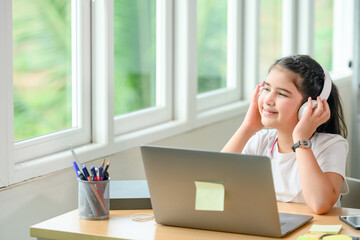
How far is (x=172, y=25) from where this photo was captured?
2.98 metres

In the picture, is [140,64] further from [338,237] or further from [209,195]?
[338,237]

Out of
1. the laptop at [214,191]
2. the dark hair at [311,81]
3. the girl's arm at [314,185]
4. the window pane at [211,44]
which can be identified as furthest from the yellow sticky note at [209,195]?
the window pane at [211,44]

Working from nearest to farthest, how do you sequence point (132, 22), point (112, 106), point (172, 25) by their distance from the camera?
point (112, 106), point (132, 22), point (172, 25)

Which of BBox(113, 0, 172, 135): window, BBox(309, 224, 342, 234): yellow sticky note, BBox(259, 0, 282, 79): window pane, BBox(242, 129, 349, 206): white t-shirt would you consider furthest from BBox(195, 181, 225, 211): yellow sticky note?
BBox(259, 0, 282, 79): window pane

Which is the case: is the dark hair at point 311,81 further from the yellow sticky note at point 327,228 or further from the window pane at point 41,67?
the window pane at point 41,67

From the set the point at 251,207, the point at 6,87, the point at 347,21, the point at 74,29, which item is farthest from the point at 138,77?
the point at 347,21

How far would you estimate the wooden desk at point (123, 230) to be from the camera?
63.2 inches

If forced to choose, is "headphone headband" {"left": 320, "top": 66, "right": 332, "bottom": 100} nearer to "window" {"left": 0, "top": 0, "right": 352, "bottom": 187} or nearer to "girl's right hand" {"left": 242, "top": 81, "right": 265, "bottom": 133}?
"girl's right hand" {"left": 242, "top": 81, "right": 265, "bottom": 133}

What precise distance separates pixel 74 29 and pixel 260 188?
1155 millimetres

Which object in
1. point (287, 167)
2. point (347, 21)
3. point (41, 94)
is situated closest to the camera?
point (287, 167)

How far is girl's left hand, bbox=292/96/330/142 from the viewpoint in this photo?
193 centimetres

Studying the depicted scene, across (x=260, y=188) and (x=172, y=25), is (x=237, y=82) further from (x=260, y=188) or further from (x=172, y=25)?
(x=260, y=188)

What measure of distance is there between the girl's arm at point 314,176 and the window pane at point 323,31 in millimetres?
2951

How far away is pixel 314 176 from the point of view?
1.85 m
